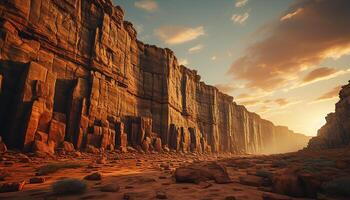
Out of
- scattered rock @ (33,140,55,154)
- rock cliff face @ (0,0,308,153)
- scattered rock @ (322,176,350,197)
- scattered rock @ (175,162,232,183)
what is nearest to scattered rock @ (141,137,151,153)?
rock cliff face @ (0,0,308,153)

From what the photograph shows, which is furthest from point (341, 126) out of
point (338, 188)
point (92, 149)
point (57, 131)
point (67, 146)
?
point (57, 131)

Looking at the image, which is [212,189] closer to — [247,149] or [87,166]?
[87,166]

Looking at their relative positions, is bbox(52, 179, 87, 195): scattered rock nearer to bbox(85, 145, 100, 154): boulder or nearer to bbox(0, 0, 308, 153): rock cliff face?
bbox(0, 0, 308, 153): rock cliff face

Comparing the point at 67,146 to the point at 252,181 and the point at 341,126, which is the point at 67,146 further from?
the point at 341,126

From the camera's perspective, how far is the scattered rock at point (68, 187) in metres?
6.38

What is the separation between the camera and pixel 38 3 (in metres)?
23.1

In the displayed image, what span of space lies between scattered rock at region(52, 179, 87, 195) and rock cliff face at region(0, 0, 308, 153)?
12.5 metres

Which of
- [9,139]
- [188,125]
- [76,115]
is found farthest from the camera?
[188,125]

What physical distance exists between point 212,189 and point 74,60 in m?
25.1

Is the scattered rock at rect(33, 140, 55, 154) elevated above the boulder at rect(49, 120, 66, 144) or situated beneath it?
situated beneath

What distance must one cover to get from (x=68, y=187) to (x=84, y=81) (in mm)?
21818

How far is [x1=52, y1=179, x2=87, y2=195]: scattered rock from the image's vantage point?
6.38 metres

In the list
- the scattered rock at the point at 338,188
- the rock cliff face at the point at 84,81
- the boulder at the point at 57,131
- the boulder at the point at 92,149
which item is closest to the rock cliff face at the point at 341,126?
the rock cliff face at the point at 84,81

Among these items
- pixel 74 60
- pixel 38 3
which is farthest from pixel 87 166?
pixel 38 3
